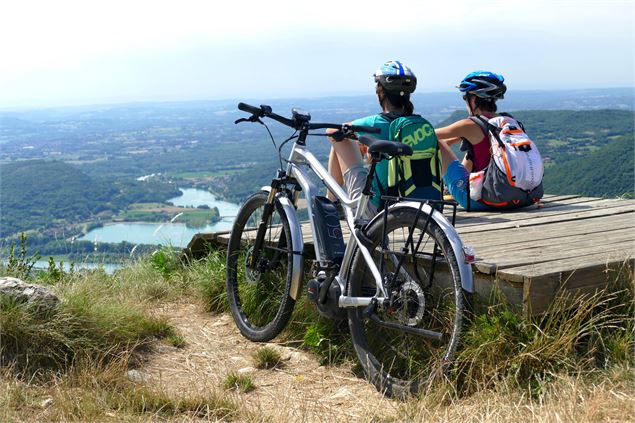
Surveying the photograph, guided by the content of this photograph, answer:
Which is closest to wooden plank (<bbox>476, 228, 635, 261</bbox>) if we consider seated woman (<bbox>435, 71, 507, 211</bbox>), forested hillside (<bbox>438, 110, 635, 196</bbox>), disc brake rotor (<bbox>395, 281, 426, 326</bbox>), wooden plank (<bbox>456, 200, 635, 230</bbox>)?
disc brake rotor (<bbox>395, 281, 426, 326</bbox>)

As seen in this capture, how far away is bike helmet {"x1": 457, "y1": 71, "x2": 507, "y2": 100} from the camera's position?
5727mm

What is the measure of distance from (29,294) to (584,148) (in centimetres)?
3454

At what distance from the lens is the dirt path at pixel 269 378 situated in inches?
143

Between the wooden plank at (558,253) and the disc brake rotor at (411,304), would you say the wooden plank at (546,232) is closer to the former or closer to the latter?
the wooden plank at (558,253)

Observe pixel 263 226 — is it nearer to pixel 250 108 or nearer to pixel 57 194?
pixel 250 108

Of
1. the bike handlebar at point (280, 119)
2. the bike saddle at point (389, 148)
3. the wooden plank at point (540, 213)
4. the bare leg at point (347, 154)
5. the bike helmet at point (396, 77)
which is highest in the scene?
the bike helmet at point (396, 77)

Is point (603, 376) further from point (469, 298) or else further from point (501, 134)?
point (501, 134)

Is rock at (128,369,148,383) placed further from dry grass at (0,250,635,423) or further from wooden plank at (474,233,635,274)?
wooden plank at (474,233,635,274)

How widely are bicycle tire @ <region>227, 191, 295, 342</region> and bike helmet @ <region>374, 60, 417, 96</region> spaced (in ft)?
3.62

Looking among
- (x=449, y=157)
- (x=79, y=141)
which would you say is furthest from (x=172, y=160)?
(x=449, y=157)

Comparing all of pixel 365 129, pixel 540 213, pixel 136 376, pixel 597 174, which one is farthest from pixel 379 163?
pixel 597 174

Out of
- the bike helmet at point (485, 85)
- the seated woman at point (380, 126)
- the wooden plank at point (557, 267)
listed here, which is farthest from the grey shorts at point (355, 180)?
the bike helmet at point (485, 85)

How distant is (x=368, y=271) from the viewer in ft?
13.2

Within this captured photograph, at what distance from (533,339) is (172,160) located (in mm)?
111981
